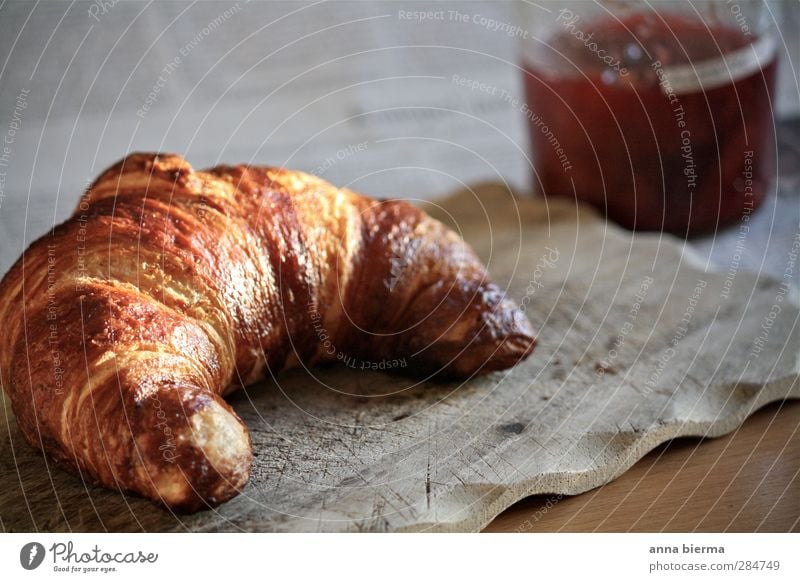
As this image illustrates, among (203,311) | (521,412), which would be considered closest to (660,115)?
(521,412)

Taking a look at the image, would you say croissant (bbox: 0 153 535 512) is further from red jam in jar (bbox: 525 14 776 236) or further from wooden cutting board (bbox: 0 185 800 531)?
red jam in jar (bbox: 525 14 776 236)

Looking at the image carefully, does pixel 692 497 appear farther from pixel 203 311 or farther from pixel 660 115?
pixel 660 115

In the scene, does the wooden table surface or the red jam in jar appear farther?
the red jam in jar

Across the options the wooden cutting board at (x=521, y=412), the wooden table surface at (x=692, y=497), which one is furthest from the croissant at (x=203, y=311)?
the wooden table surface at (x=692, y=497)

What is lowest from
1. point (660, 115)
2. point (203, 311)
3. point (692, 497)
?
point (692, 497)

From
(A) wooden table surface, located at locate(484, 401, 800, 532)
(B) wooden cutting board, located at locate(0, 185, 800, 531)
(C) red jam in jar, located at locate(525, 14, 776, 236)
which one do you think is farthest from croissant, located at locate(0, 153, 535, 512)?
(C) red jam in jar, located at locate(525, 14, 776, 236)

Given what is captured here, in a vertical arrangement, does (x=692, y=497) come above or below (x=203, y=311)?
below
